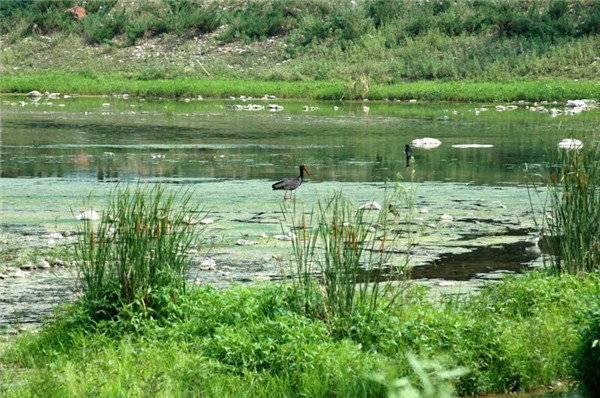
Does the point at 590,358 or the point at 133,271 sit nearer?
the point at 590,358

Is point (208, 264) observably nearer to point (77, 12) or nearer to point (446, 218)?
point (446, 218)

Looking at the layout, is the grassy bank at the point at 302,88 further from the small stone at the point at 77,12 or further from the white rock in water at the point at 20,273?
the white rock in water at the point at 20,273

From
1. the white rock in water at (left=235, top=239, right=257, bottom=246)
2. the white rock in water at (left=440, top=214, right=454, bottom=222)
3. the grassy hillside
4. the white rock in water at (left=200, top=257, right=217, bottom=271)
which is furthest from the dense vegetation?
the grassy hillside

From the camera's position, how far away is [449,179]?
16766 millimetres

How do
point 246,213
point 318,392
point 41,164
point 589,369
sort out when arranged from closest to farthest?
point 318,392 < point 589,369 < point 246,213 < point 41,164

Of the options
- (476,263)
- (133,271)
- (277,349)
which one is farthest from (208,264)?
(277,349)

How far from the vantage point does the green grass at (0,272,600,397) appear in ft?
20.5

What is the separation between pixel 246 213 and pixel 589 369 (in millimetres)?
7005

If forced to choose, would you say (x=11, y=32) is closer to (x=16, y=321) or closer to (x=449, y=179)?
(x=449, y=179)

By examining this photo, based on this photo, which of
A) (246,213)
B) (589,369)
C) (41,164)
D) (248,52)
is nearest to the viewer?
(589,369)

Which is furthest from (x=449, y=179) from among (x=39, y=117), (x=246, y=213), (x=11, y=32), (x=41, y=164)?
(x=11, y=32)

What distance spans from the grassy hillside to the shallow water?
12.6ft

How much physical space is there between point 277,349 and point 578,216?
2.83 metres

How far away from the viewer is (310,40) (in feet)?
135
